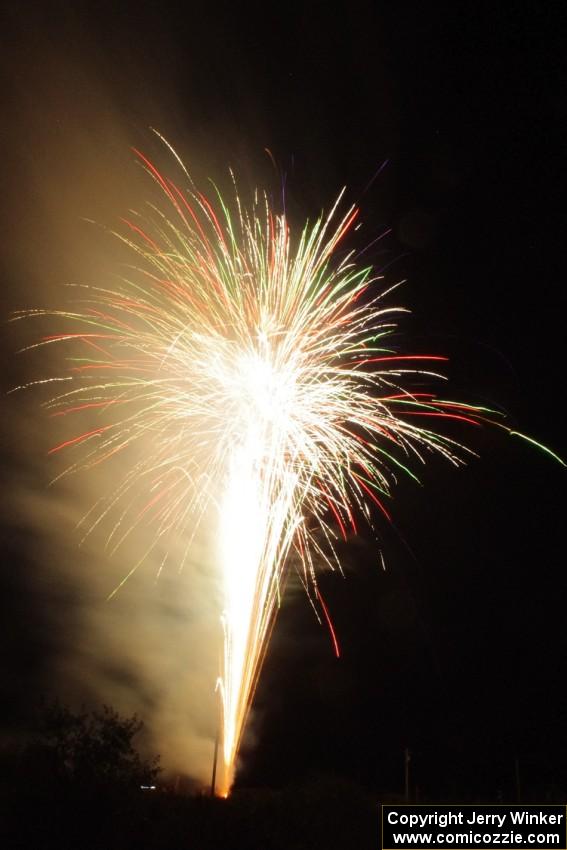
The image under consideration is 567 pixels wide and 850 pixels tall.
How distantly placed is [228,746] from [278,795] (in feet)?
9.28

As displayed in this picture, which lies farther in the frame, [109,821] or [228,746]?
[228,746]

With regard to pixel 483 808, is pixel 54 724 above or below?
above

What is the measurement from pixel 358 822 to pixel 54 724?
7812 mm

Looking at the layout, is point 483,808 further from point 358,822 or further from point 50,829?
point 50,829

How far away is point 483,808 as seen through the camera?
15.0m

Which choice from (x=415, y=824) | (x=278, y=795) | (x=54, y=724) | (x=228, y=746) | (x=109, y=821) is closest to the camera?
(x=415, y=824)

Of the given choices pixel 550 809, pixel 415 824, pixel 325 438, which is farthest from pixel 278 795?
pixel 325 438

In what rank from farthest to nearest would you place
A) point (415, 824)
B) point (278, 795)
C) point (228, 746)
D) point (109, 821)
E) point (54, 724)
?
1. point (54, 724)
2. point (278, 795)
3. point (228, 746)
4. point (109, 821)
5. point (415, 824)

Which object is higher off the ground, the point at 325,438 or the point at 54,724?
the point at 325,438

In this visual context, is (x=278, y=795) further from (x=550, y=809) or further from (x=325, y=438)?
(x=325, y=438)

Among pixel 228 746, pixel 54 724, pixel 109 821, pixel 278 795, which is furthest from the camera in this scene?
pixel 54 724

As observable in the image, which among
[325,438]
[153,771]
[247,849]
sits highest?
[325,438]

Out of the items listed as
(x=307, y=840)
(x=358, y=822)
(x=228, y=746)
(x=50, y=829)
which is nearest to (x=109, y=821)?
(x=50, y=829)

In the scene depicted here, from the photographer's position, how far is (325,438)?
1504 cm
